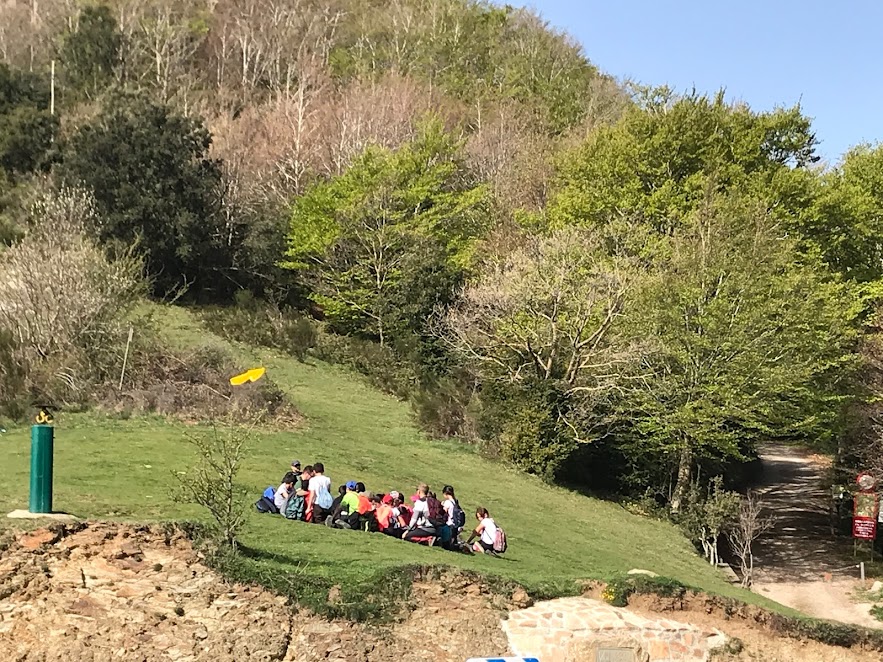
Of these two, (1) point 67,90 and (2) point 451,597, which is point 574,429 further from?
(1) point 67,90

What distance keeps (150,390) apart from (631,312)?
1524 cm

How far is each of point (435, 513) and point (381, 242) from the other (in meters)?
25.6

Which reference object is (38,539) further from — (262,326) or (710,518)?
(262,326)

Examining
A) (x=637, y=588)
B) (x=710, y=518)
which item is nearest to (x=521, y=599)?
(x=637, y=588)

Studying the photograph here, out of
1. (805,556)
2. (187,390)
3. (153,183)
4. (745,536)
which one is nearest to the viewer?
(745,536)

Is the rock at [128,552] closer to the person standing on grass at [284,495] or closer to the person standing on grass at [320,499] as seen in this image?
the person standing on grass at [284,495]

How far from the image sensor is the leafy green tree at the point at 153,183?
131ft

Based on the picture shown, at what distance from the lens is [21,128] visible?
149ft

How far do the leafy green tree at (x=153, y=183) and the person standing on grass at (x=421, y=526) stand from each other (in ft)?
82.5

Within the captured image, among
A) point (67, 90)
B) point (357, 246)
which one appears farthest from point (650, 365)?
point (67, 90)

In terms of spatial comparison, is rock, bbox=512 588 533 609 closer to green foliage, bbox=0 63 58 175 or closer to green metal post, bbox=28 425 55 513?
green metal post, bbox=28 425 55 513

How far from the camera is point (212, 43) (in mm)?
68375

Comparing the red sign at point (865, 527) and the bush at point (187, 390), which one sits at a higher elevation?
the bush at point (187, 390)

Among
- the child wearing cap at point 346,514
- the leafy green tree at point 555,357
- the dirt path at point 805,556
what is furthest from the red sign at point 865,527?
the child wearing cap at point 346,514
